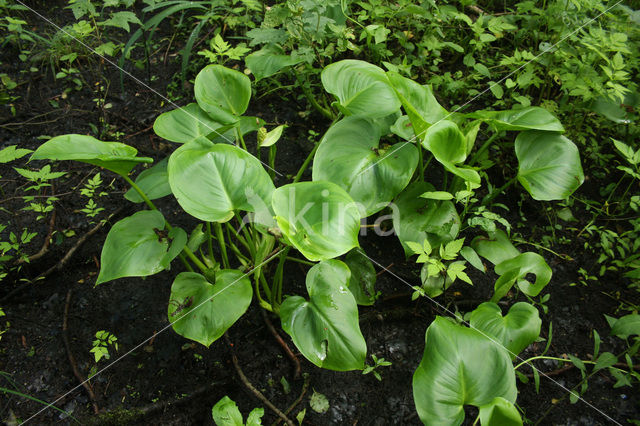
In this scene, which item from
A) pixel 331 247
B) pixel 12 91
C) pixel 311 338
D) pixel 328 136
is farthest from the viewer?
pixel 12 91

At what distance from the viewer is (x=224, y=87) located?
159 centimetres

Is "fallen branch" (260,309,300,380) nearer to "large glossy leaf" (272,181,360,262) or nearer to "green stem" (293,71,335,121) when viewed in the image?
"large glossy leaf" (272,181,360,262)

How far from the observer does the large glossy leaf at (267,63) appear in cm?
170

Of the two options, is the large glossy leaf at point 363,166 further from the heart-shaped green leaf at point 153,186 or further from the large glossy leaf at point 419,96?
the heart-shaped green leaf at point 153,186

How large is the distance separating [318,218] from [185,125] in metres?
0.71

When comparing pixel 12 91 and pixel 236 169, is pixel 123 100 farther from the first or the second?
pixel 236 169

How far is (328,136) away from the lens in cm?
150

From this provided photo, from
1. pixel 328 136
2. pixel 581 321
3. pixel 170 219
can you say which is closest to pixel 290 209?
pixel 328 136

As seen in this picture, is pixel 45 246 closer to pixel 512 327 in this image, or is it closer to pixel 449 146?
pixel 449 146

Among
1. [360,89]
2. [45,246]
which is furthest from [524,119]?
[45,246]

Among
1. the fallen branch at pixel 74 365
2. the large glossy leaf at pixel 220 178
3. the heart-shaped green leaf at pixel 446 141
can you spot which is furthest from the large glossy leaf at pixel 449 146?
the fallen branch at pixel 74 365

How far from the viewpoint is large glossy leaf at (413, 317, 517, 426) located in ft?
3.32

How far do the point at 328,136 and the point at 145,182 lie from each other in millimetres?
678

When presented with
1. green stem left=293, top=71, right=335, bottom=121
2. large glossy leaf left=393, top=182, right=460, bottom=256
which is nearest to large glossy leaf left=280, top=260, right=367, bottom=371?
large glossy leaf left=393, top=182, right=460, bottom=256
